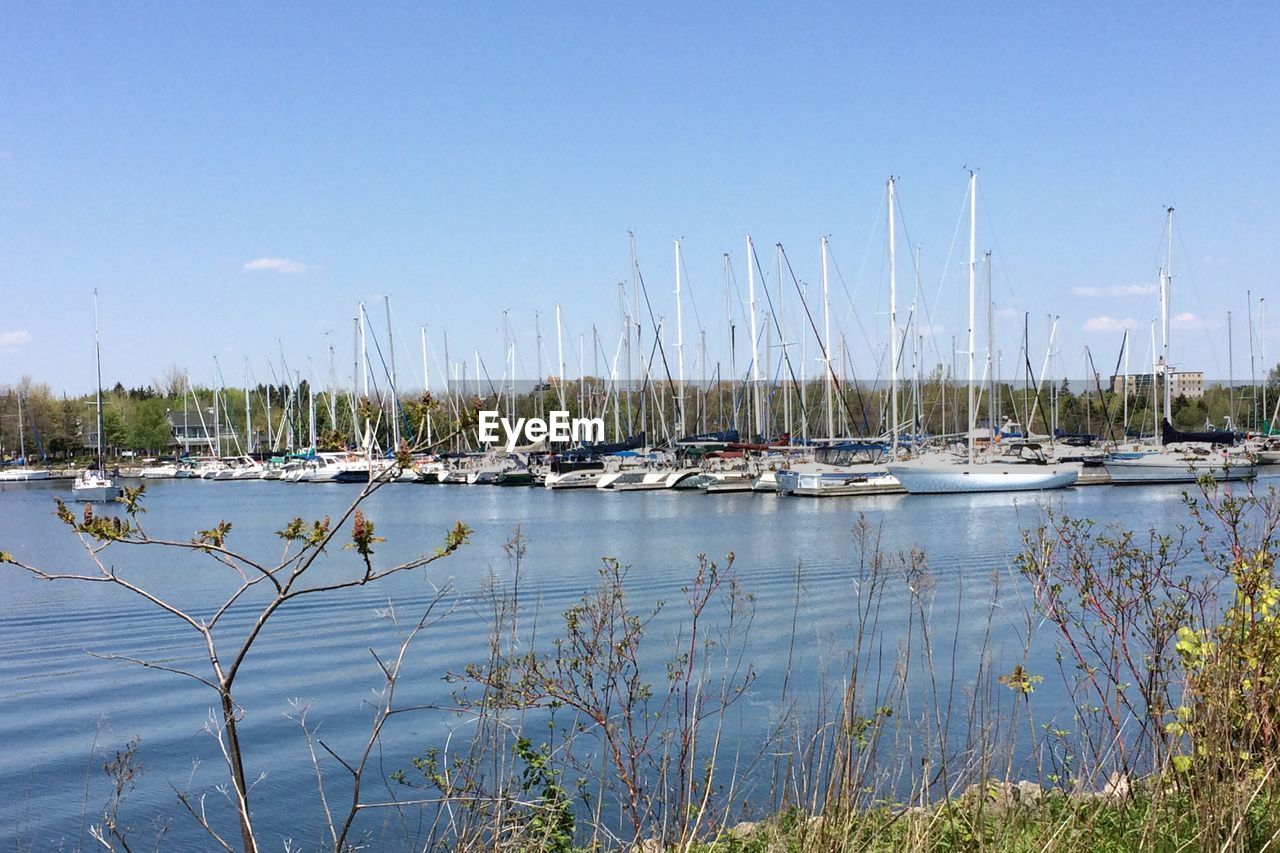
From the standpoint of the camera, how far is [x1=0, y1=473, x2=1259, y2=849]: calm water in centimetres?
1256

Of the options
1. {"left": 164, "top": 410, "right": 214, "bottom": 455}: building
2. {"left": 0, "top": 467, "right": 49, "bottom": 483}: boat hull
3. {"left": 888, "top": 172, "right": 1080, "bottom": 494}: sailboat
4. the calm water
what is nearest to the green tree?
{"left": 164, "top": 410, "right": 214, "bottom": 455}: building

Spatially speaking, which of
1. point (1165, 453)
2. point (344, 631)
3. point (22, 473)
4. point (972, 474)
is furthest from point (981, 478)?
point (22, 473)

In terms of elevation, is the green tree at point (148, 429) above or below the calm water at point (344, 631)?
above

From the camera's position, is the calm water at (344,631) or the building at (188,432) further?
the building at (188,432)

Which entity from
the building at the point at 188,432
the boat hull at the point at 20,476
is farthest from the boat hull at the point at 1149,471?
the building at the point at 188,432

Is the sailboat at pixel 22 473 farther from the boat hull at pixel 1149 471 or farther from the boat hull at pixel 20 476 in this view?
the boat hull at pixel 1149 471

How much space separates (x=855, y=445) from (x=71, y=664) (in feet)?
146

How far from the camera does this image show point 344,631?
21047mm

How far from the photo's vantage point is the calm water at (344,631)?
1256cm

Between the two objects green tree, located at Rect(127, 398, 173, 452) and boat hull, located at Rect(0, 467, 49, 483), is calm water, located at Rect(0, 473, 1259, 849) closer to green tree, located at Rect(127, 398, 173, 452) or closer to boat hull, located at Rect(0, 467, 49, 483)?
boat hull, located at Rect(0, 467, 49, 483)

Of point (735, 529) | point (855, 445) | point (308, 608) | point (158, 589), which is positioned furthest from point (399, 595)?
A: point (855, 445)

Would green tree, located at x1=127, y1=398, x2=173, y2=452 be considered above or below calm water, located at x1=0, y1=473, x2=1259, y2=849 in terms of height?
above

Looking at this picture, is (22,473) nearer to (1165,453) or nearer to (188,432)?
(188,432)

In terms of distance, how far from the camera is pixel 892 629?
18.5 meters
